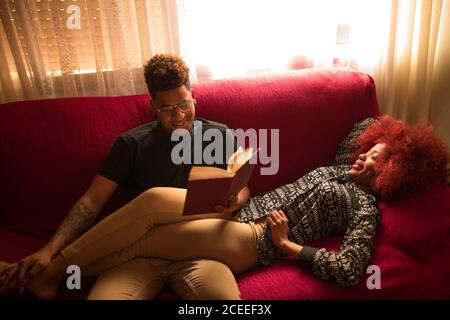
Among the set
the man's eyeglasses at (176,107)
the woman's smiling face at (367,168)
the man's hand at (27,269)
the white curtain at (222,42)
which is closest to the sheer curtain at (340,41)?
the white curtain at (222,42)

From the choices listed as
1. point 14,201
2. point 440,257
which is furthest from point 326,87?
point 14,201

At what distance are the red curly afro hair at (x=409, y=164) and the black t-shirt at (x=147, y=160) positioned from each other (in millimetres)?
624

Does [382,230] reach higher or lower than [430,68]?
lower

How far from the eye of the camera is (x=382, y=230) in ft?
4.11

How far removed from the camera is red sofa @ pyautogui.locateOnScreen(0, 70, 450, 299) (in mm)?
1171

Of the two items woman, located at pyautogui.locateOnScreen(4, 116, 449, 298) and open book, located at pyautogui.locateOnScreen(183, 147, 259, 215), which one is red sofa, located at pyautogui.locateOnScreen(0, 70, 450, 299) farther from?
open book, located at pyautogui.locateOnScreen(183, 147, 259, 215)

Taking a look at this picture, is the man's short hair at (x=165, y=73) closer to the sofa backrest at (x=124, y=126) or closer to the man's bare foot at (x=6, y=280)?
the sofa backrest at (x=124, y=126)

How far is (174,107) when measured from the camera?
4.28ft

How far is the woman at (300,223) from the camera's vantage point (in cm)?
115
